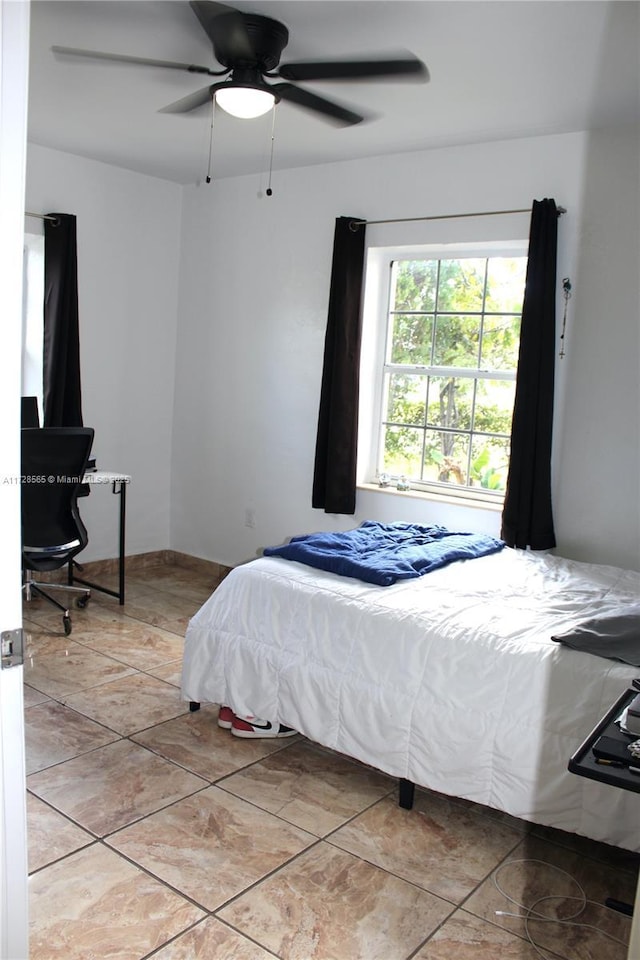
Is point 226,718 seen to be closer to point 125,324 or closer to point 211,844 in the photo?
point 211,844

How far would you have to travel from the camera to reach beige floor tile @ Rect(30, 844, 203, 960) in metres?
1.91

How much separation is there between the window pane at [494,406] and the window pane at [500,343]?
93mm

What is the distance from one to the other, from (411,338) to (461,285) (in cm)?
41

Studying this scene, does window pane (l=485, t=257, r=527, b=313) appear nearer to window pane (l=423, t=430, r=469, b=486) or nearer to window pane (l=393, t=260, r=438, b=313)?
window pane (l=393, t=260, r=438, b=313)

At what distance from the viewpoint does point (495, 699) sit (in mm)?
2414

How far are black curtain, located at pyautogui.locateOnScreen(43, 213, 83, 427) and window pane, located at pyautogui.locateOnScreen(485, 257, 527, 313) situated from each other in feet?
7.78

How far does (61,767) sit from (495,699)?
1530mm

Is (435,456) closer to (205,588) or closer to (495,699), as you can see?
(205,588)

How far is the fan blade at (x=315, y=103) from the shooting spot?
2.84 m

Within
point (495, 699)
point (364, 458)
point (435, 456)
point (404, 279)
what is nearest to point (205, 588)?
point (364, 458)

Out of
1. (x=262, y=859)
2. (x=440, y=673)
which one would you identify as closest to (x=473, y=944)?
(x=262, y=859)

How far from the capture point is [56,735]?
301cm

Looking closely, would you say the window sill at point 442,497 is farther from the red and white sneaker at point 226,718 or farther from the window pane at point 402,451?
the red and white sneaker at point 226,718

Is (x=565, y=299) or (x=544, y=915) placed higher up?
(x=565, y=299)
